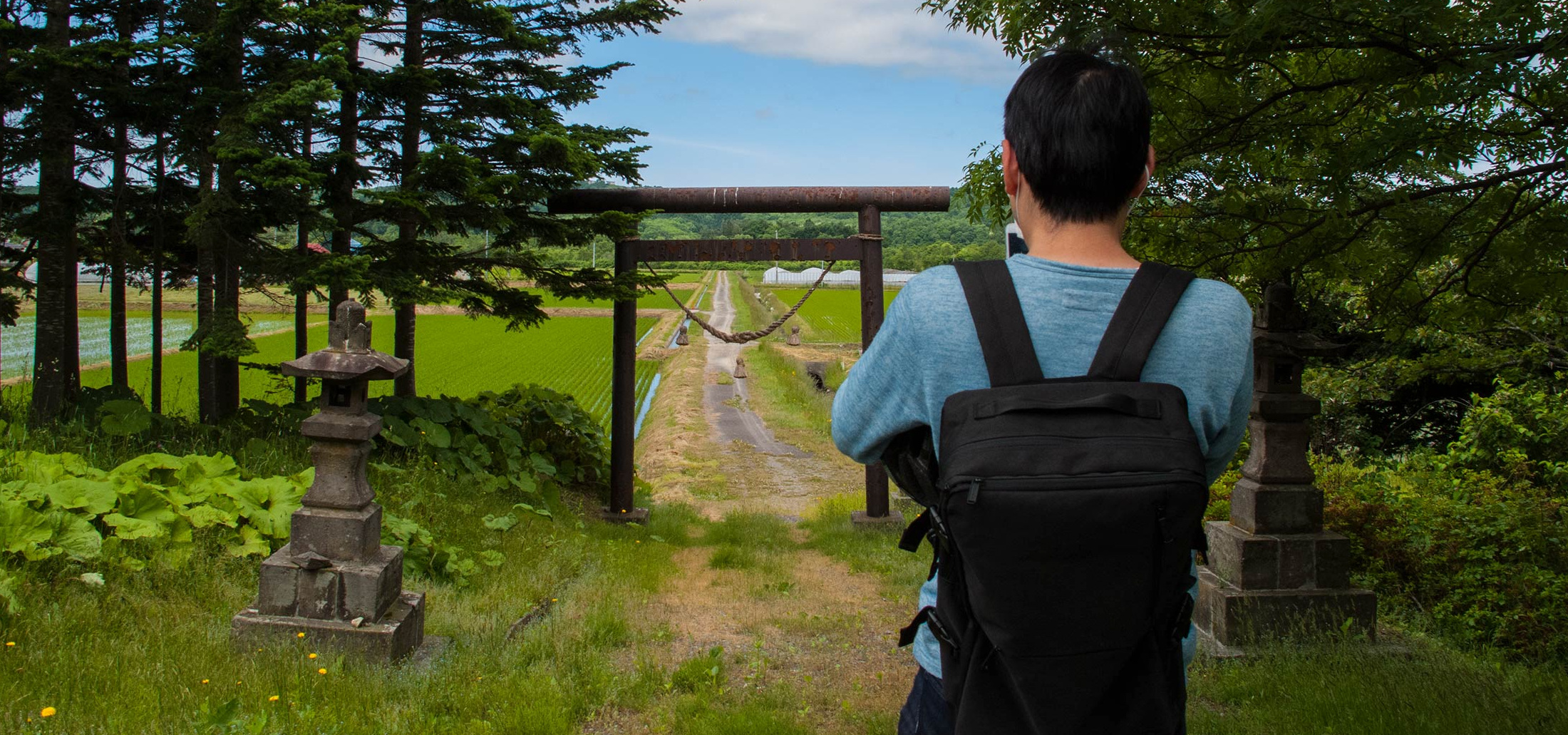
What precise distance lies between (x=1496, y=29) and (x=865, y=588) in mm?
5068

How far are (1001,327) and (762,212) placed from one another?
791 cm

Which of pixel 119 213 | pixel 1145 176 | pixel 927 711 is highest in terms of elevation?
pixel 119 213

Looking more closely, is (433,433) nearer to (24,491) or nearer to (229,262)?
(229,262)

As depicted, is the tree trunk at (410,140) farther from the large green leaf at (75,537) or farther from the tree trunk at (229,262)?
the large green leaf at (75,537)

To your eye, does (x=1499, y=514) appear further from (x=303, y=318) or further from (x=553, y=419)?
(x=303, y=318)

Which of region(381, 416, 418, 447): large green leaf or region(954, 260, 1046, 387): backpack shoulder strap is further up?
region(954, 260, 1046, 387): backpack shoulder strap

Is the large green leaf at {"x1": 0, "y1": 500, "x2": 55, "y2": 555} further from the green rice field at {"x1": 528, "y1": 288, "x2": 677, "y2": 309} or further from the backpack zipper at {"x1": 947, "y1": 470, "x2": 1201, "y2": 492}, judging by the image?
the green rice field at {"x1": 528, "y1": 288, "x2": 677, "y2": 309}

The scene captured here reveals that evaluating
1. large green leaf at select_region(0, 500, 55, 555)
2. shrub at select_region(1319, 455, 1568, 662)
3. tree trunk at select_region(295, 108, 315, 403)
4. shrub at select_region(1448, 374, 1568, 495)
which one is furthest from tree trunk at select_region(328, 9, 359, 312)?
shrub at select_region(1448, 374, 1568, 495)

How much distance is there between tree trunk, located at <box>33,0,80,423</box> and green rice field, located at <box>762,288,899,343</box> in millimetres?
22182

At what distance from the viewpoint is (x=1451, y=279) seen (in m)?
4.75

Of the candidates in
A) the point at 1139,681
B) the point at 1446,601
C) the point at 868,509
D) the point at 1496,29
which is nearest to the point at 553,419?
the point at 868,509

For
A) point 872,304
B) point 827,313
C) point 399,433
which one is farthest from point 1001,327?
point 827,313

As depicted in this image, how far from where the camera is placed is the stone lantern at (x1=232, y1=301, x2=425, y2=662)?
14.2 ft

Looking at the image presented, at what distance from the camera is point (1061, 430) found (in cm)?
125
